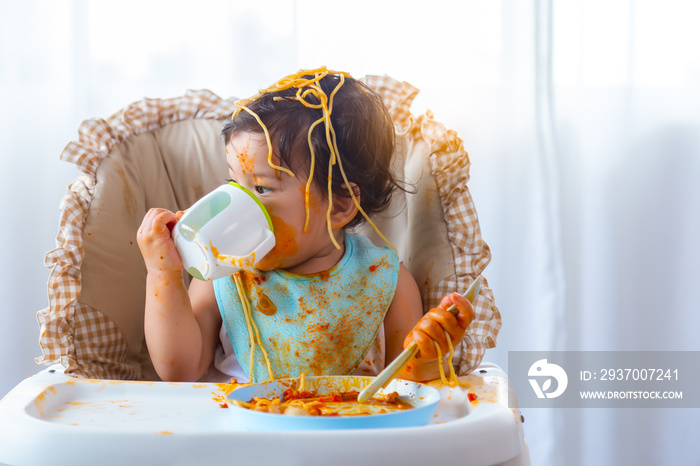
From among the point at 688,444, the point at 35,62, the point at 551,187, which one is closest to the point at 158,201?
the point at 35,62

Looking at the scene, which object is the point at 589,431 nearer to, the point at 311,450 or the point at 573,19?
the point at 573,19

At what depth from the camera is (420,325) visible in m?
0.72

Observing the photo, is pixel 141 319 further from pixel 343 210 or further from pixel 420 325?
pixel 420 325

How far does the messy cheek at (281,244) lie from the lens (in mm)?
850

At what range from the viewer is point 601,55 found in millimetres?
1302

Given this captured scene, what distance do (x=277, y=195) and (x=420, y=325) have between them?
0.84 ft

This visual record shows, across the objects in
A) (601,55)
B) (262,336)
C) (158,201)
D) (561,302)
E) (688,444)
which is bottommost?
(688,444)

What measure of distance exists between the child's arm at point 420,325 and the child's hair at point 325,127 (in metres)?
0.14

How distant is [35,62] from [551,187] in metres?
1.05

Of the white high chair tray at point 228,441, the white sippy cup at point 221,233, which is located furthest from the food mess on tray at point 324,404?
the white sippy cup at point 221,233

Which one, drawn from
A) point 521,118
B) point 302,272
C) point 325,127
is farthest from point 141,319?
point 521,118

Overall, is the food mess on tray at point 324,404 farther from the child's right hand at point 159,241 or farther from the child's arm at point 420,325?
the child's right hand at point 159,241

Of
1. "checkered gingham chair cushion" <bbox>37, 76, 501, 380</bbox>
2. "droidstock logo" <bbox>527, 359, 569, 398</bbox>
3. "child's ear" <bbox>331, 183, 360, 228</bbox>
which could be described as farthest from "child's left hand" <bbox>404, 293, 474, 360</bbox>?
"droidstock logo" <bbox>527, 359, 569, 398</bbox>

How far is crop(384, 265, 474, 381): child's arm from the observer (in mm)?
710
